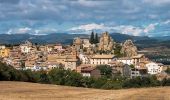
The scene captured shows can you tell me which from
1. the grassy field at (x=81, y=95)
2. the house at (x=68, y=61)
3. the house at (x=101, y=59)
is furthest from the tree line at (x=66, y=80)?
the house at (x=101, y=59)

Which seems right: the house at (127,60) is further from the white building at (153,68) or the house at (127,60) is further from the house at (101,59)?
the white building at (153,68)

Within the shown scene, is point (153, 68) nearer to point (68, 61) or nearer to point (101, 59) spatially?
point (101, 59)

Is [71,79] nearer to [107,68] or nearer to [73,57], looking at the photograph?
[107,68]

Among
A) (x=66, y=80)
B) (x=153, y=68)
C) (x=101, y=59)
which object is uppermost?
(x=101, y=59)

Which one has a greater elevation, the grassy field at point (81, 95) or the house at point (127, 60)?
the house at point (127, 60)

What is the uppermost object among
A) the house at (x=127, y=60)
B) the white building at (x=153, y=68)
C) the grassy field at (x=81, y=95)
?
the house at (x=127, y=60)

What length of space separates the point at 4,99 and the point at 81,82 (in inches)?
2386

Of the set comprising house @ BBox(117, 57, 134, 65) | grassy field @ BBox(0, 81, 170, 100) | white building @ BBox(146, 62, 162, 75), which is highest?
house @ BBox(117, 57, 134, 65)

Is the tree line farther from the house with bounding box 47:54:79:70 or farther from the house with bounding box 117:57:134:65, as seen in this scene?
the house with bounding box 117:57:134:65

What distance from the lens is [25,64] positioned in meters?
181

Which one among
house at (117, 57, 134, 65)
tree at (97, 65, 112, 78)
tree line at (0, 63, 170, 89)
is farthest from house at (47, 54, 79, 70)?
tree line at (0, 63, 170, 89)

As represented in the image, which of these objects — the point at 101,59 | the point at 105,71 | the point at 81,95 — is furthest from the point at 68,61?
the point at 81,95

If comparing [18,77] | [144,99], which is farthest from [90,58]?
[144,99]

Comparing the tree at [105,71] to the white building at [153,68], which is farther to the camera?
the white building at [153,68]
